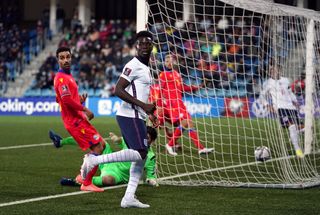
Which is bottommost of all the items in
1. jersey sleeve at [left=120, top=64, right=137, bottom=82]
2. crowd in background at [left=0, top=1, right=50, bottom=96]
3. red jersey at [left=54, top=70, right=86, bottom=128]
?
crowd in background at [left=0, top=1, right=50, bottom=96]

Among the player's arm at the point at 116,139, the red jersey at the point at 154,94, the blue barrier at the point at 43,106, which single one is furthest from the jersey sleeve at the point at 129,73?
the blue barrier at the point at 43,106

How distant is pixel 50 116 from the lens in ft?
105

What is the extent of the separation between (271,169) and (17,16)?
110 ft

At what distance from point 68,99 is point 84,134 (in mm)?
576

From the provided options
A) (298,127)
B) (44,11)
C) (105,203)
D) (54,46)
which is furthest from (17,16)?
(105,203)

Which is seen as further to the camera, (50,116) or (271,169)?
(50,116)

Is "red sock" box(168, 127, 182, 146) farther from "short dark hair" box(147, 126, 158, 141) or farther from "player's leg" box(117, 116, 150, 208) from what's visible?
"player's leg" box(117, 116, 150, 208)

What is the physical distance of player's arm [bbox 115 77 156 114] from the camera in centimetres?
803

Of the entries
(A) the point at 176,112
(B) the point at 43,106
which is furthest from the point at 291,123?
(B) the point at 43,106

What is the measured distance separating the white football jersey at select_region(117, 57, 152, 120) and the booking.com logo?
24501mm

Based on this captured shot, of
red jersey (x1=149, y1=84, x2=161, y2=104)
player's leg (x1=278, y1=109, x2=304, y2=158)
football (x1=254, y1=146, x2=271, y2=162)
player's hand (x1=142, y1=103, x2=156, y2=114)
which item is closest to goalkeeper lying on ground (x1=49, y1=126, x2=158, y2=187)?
player's hand (x1=142, y1=103, x2=156, y2=114)

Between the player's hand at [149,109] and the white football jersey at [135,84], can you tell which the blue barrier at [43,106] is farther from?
the player's hand at [149,109]

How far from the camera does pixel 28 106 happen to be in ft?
109

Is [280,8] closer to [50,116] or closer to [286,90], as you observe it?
[286,90]
